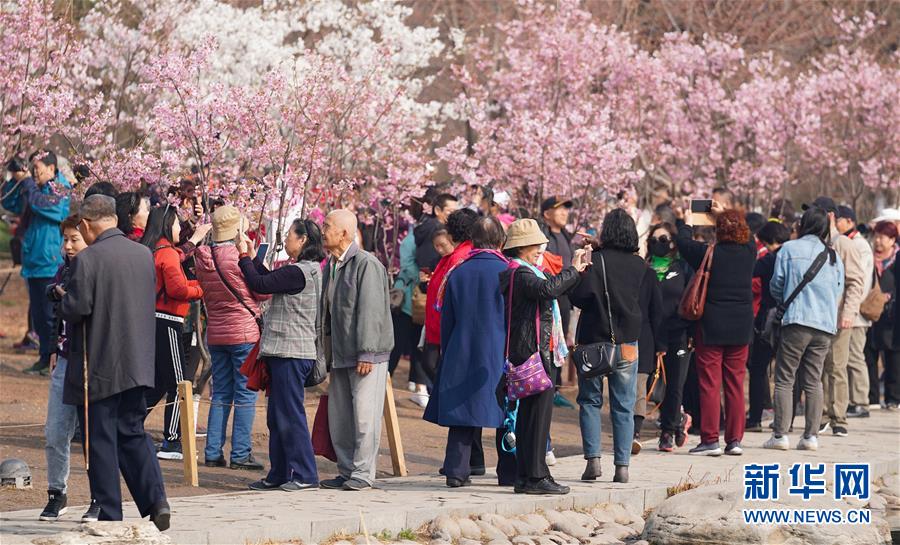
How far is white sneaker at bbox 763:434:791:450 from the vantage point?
41.0ft

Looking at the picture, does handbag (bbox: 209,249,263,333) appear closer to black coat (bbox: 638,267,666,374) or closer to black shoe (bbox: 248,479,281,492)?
black shoe (bbox: 248,479,281,492)

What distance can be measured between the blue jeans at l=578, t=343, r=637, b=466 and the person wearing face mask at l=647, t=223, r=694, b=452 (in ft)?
5.77

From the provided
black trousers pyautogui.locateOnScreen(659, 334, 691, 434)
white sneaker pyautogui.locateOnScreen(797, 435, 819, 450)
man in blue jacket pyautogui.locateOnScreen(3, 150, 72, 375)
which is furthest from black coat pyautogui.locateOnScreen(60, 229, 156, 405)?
man in blue jacket pyautogui.locateOnScreen(3, 150, 72, 375)

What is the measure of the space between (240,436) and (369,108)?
6.03 m

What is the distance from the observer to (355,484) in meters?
9.83

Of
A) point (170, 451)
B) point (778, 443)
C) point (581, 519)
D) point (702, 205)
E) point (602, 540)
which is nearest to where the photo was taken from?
point (602, 540)

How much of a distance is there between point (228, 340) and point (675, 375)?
12.6 feet

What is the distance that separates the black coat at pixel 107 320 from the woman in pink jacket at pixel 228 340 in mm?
2645

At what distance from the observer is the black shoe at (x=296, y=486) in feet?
32.1

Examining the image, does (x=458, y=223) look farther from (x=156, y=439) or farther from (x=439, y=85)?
(x=439, y=85)

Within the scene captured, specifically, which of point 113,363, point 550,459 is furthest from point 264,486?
point 550,459

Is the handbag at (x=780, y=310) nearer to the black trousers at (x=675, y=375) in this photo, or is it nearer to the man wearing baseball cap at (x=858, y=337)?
the black trousers at (x=675, y=375)

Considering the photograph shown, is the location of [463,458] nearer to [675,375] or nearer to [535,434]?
[535,434]

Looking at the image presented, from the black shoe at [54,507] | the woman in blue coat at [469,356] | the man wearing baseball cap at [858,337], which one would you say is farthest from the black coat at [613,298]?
the man wearing baseball cap at [858,337]
